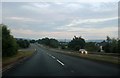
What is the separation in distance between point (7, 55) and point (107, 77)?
39.5 m

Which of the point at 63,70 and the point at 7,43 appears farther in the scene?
the point at 7,43

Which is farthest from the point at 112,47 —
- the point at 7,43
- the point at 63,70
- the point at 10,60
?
the point at 63,70

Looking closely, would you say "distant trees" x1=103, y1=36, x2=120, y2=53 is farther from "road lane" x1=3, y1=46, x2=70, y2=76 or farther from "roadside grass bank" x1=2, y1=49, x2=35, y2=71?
"road lane" x1=3, y1=46, x2=70, y2=76

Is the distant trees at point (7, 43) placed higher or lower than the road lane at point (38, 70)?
higher

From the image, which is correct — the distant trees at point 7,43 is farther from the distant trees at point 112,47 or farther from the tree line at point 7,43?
the distant trees at point 112,47

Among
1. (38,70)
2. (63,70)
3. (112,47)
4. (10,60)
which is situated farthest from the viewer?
(112,47)

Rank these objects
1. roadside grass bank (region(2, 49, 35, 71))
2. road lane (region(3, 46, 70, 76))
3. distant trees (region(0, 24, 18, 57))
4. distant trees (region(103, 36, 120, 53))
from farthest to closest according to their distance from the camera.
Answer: distant trees (region(103, 36, 120, 53))
distant trees (region(0, 24, 18, 57))
roadside grass bank (region(2, 49, 35, 71))
road lane (region(3, 46, 70, 76))

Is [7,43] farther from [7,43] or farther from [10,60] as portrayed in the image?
[10,60]

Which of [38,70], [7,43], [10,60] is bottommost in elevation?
[10,60]

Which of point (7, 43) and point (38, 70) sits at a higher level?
point (7, 43)

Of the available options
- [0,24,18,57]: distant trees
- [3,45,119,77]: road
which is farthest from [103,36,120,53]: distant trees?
[3,45,119,77]: road

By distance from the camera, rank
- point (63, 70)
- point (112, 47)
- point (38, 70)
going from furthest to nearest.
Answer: point (112, 47), point (38, 70), point (63, 70)

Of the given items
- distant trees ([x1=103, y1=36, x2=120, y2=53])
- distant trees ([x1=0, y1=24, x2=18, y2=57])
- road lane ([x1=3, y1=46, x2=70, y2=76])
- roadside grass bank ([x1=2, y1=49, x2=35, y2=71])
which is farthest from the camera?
distant trees ([x1=103, y1=36, x2=120, y2=53])

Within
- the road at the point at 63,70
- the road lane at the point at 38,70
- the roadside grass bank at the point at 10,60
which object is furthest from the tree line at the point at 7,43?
the road lane at the point at 38,70
